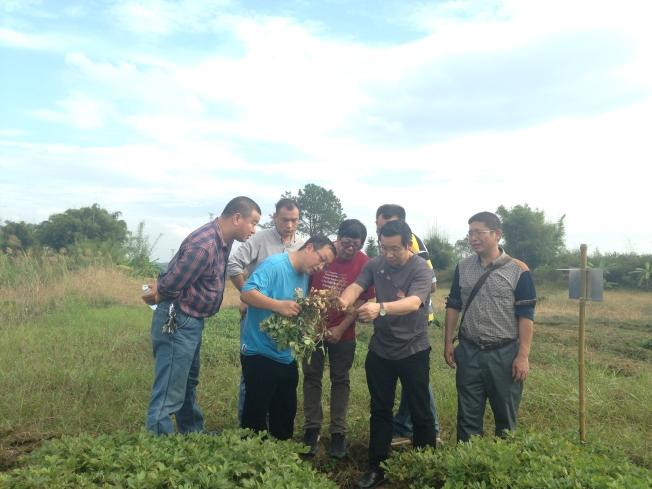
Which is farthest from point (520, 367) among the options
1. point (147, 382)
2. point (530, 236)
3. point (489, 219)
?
point (530, 236)

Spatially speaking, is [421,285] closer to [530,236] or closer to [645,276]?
[645,276]

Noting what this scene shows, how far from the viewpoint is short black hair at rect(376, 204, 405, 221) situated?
4254 mm

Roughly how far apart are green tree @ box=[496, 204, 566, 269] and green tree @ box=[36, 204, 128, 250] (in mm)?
21877

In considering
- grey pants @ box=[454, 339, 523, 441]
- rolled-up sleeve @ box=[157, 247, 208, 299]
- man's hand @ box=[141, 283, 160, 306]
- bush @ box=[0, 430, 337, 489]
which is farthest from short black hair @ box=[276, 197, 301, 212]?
→ bush @ box=[0, 430, 337, 489]

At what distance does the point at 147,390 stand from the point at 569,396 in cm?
427

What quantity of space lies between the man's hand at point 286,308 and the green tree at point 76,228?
23.9 meters

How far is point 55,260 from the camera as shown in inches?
503

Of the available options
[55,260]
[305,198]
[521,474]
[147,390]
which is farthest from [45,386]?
[305,198]

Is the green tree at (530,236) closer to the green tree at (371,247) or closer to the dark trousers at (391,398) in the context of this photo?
the green tree at (371,247)

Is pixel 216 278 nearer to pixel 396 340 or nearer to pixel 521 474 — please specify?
pixel 396 340

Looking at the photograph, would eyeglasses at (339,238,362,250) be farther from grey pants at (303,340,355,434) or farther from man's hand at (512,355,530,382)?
man's hand at (512,355,530,382)

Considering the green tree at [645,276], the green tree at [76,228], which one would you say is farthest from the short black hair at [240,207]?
the green tree at [645,276]

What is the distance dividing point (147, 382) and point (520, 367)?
3.92m

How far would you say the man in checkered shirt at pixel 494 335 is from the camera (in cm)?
363
